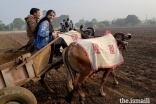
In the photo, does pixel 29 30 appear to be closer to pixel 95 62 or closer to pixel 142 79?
pixel 95 62

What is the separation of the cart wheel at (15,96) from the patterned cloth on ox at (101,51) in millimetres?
1714

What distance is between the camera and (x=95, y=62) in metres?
4.61

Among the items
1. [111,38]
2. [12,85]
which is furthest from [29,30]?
[111,38]

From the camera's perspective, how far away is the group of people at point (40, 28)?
15.2 feet

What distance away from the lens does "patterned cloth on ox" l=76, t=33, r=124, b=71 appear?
4642 millimetres

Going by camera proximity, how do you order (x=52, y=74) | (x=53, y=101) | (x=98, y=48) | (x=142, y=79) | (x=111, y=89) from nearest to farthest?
(x=98, y=48) → (x=53, y=101) → (x=111, y=89) → (x=142, y=79) → (x=52, y=74)

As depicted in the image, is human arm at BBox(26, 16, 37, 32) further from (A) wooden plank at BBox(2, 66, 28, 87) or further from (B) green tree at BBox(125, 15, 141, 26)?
(B) green tree at BBox(125, 15, 141, 26)

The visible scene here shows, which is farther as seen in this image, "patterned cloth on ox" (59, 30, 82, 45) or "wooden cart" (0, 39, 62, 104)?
"patterned cloth on ox" (59, 30, 82, 45)

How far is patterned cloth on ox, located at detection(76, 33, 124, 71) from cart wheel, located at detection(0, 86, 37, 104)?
67.5 inches

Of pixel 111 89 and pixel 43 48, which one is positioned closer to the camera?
pixel 43 48

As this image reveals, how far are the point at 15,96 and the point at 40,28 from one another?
5.83 feet

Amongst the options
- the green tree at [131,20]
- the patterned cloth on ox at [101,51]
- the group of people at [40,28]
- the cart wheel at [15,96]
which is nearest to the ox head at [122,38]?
the patterned cloth on ox at [101,51]

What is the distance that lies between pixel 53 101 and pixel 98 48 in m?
2.03

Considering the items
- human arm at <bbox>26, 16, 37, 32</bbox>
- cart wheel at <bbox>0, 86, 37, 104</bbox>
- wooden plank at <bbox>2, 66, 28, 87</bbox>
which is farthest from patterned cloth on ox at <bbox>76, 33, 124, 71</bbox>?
cart wheel at <bbox>0, 86, 37, 104</bbox>
